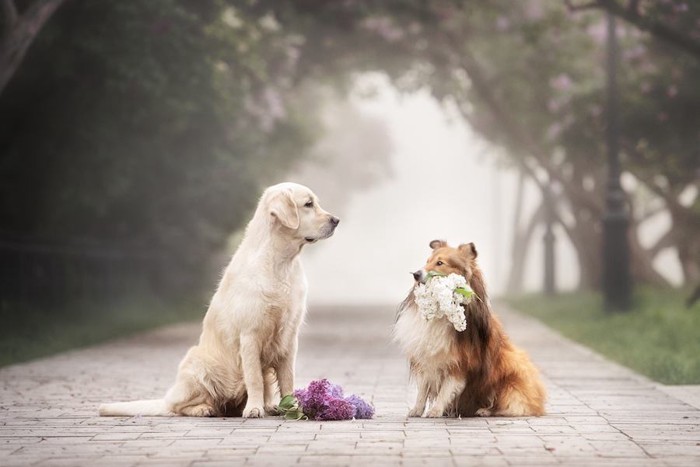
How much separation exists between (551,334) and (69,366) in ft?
28.7

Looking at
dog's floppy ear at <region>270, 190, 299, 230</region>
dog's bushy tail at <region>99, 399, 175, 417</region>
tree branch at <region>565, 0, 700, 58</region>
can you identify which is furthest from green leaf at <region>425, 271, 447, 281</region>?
tree branch at <region>565, 0, 700, 58</region>

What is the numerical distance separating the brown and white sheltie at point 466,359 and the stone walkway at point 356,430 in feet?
0.72

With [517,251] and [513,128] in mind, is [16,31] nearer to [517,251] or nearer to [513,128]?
[513,128]

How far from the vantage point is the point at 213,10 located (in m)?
22.1

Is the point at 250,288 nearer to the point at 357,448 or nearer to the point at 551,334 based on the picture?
the point at 357,448

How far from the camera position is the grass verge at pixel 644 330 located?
13.6 meters

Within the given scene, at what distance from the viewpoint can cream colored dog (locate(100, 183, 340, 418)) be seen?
359 inches

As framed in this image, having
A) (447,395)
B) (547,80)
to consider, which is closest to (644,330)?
(447,395)

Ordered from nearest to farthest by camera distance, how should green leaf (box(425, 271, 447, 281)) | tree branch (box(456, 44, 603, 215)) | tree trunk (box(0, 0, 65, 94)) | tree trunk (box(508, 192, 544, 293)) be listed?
green leaf (box(425, 271, 447, 281)), tree trunk (box(0, 0, 65, 94)), tree branch (box(456, 44, 603, 215)), tree trunk (box(508, 192, 544, 293))

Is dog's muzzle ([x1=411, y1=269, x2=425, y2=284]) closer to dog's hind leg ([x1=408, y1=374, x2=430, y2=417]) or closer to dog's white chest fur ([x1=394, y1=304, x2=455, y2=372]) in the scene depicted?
dog's white chest fur ([x1=394, y1=304, x2=455, y2=372])

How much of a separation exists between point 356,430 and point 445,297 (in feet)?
3.78

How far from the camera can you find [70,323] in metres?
20.5

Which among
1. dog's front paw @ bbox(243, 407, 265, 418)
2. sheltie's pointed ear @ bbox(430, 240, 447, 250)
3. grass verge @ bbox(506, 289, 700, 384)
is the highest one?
sheltie's pointed ear @ bbox(430, 240, 447, 250)

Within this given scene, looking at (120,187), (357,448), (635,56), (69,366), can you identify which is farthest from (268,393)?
(635,56)
